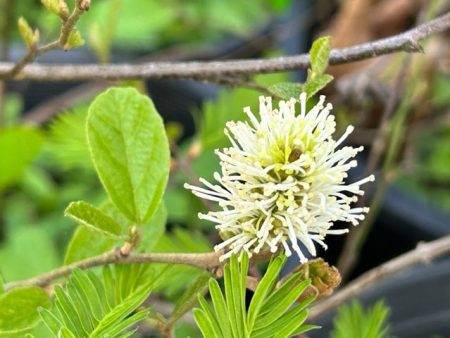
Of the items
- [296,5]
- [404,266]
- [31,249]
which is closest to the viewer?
[404,266]

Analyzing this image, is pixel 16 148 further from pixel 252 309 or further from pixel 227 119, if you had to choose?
pixel 252 309

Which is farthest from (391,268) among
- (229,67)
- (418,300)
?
(418,300)

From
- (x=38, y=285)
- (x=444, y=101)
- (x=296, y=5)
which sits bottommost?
(x=38, y=285)

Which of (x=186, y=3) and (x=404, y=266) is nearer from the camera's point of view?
(x=404, y=266)

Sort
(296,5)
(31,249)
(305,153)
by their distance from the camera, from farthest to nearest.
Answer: (296,5) < (31,249) < (305,153)

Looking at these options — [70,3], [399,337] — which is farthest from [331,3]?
[70,3]

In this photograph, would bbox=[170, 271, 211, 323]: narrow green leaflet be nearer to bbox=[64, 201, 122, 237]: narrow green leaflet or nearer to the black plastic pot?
bbox=[64, 201, 122, 237]: narrow green leaflet

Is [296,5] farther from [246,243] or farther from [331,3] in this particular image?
[246,243]

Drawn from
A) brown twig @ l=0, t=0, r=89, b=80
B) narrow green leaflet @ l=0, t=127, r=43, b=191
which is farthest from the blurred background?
brown twig @ l=0, t=0, r=89, b=80
